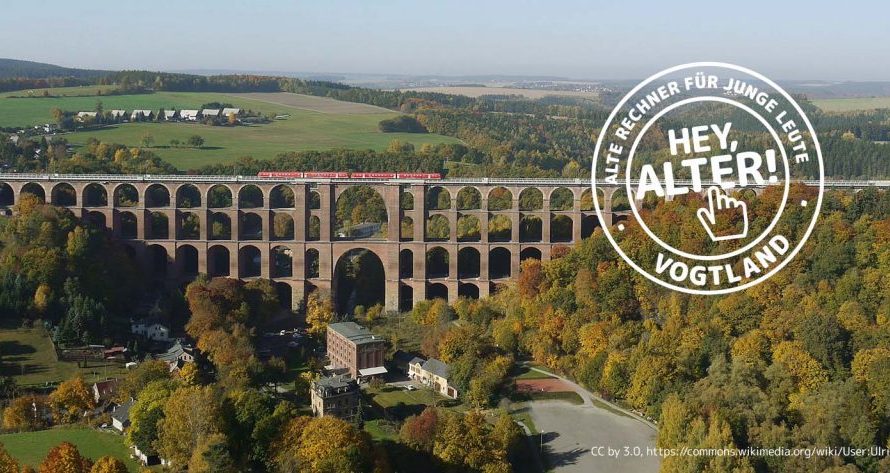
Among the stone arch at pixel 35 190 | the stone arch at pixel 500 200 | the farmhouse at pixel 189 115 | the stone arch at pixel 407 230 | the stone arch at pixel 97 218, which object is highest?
the farmhouse at pixel 189 115

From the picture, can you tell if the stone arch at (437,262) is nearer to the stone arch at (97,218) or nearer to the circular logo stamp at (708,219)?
the circular logo stamp at (708,219)

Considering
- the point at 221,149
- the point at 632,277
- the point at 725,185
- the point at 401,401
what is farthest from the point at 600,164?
the point at 401,401

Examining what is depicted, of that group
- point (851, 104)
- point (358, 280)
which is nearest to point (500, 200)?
point (358, 280)

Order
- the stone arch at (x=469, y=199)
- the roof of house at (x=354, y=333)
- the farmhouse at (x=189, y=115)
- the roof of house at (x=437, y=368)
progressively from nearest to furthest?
the roof of house at (x=437, y=368), the roof of house at (x=354, y=333), the stone arch at (x=469, y=199), the farmhouse at (x=189, y=115)

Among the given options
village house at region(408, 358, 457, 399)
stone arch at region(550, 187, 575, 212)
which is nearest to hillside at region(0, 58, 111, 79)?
stone arch at region(550, 187, 575, 212)

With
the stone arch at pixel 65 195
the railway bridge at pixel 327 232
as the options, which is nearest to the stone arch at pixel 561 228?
the railway bridge at pixel 327 232
